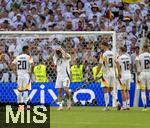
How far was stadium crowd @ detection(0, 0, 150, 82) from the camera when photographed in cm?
2605

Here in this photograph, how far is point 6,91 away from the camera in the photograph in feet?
85.1

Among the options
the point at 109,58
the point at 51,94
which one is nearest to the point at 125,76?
the point at 109,58

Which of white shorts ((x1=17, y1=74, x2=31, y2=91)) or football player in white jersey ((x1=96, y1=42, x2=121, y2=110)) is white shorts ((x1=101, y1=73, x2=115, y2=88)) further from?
white shorts ((x1=17, y1=74, x2=31, y2=91))

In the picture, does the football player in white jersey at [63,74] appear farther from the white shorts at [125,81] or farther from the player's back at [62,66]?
the white shorts at [125,81]

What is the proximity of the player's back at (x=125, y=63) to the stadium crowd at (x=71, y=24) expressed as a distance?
4.27 ft

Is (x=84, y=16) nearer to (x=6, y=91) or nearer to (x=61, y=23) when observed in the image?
(x=61, y=23)

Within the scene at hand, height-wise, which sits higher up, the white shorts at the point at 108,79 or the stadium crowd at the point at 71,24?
the stadium crowd at the point at 71,24

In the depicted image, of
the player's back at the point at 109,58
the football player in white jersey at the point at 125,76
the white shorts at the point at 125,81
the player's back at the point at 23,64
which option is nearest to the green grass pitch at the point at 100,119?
the football player in white jersey at the point at 125,76

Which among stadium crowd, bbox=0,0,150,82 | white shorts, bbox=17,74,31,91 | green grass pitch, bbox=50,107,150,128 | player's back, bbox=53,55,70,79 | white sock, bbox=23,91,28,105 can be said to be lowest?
green grass pitch, bbox=50,107,150,128

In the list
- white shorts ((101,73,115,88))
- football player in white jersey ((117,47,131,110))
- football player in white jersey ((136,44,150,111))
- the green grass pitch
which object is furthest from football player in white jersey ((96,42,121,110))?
the green grass pitch

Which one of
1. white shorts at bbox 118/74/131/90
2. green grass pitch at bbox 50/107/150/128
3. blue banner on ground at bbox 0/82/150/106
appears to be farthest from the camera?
blue banner on ground at bbox 0/82/150/106

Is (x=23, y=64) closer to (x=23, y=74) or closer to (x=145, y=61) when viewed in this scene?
(x=23, y=74)

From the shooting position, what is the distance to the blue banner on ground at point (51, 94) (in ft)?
84.1

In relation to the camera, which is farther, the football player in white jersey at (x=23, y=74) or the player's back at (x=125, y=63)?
the player's back at (x=125, y=63)
